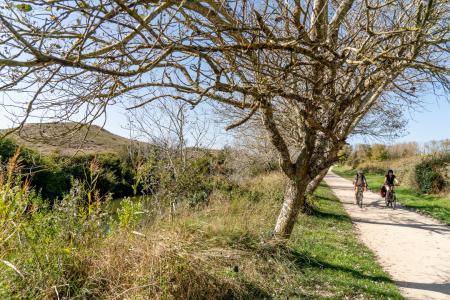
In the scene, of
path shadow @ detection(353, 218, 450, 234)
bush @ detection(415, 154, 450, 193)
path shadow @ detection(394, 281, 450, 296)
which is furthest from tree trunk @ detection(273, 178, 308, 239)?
bush @ detection(415, 154, 450, 193)

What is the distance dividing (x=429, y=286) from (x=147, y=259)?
5.41 metres

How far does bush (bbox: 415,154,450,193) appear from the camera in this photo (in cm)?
1936

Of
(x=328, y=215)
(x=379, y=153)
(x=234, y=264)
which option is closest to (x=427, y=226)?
(x=328, y=215)

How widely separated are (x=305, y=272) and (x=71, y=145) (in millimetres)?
4975

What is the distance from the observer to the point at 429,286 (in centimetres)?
626

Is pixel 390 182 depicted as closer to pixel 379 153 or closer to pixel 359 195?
pixel 359 195

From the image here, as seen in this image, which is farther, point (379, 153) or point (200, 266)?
point (379, 153)

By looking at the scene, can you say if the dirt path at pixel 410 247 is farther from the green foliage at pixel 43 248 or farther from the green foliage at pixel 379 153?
the green foliage at pixel 379 153

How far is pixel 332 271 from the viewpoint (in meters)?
6.91

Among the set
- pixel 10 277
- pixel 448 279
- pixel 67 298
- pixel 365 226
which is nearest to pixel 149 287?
pixel 67 298

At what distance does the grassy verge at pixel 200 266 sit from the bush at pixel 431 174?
45.1 feet

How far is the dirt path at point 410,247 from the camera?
6.36 m

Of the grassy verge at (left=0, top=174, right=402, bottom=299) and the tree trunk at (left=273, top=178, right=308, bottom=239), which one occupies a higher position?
the tree trunk at (left=273, top=178, right=308, bottom=239)

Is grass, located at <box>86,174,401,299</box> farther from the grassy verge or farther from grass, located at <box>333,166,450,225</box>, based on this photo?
grass, located at <box>333,166,450,225</box>
